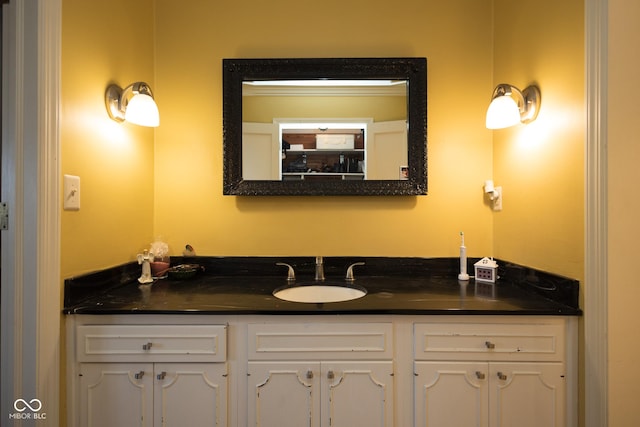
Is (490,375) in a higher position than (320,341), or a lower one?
lower

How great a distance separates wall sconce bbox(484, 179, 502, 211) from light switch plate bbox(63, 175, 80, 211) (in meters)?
1.82

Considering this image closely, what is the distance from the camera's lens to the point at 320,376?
43.8 inches

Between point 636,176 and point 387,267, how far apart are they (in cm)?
101

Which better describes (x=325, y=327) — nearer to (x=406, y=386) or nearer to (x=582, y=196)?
(x=406, y=386)

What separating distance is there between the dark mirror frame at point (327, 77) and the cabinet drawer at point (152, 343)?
727mm

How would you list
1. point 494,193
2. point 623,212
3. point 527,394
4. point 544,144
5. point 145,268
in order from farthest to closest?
point 494,193
point 145,268
point 544,144
point 527,394
point 623,212

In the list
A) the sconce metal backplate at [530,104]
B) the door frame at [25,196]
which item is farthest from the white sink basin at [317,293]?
the sconce metal backplate at [530,104]

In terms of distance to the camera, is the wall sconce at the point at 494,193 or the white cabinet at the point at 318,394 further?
the wall sconce at the point at 494,193

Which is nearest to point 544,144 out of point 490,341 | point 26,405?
point 490,341

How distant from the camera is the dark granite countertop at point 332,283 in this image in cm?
111

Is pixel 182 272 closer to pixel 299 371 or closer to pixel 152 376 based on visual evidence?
pixel 152 376

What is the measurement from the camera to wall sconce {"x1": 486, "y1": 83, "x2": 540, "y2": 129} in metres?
1.29

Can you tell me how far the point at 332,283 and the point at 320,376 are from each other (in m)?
0.47

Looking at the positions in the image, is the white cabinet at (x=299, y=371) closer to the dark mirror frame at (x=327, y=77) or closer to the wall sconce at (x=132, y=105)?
the dark mirror frame at (x=327, y=77)
